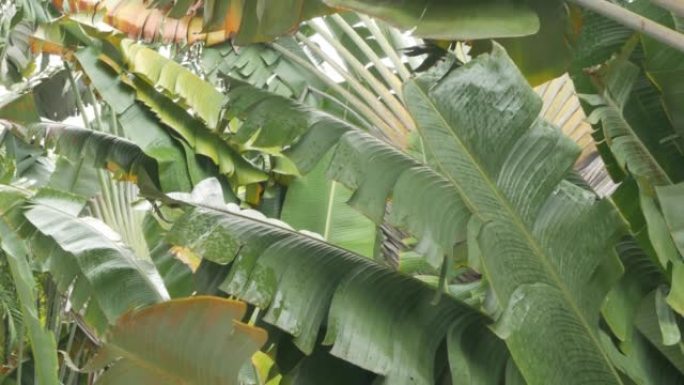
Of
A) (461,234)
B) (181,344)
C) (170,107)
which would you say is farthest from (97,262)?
(461,234)

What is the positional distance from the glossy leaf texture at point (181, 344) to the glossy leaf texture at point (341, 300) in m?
0.19

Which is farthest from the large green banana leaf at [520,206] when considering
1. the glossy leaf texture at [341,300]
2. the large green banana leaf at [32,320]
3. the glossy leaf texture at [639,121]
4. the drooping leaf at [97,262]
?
the large green banana leaf at [32,320]

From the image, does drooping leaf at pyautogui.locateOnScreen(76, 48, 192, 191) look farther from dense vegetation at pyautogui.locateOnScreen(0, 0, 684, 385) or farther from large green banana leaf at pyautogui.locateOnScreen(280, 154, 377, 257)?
dense vegetation at pyautogui.locateOnScreen(0, 0, 684, 385)

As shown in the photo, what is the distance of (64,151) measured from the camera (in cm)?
369

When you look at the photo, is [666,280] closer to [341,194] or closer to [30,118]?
[341,194]

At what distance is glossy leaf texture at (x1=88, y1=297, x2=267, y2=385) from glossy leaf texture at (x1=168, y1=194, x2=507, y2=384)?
19 cm

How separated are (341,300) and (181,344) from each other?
1.16 ft

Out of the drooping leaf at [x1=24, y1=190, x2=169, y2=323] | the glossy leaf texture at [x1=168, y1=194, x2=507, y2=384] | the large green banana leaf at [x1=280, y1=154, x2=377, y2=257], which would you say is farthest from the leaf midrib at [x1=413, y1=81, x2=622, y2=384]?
the large green banana leaf at [x1=280, y1=154, x2=377, y2=257]

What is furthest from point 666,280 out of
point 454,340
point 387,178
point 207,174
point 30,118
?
point 30,118

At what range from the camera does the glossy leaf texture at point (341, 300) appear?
2.07 m

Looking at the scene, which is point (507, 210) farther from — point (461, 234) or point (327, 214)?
point (327, 214)

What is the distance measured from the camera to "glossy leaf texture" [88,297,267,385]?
1932 millimetres

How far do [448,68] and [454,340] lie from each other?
59cm

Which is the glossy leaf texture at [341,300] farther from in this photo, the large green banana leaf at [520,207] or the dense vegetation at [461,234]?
the large green banana leaf at [520,207]
